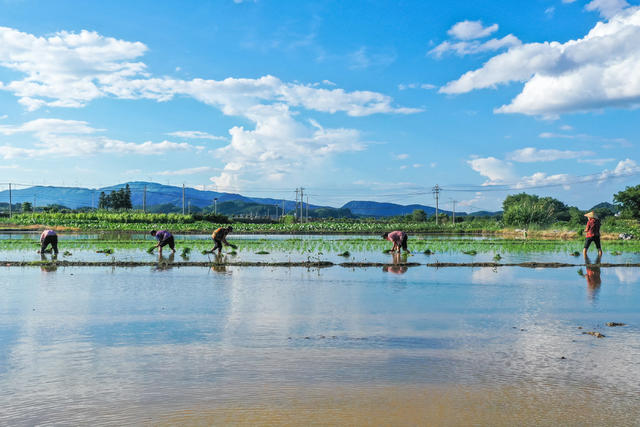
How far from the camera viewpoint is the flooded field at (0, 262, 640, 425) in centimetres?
479

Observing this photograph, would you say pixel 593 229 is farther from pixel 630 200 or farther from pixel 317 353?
pixel 630 200

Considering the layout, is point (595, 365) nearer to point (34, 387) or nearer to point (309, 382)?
point (309, 382)

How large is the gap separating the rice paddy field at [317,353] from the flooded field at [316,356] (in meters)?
0.02

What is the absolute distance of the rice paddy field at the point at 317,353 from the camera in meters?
4.79

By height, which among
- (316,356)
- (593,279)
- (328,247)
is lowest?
(316,356)

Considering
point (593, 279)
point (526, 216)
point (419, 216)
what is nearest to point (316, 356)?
point (593, 279)

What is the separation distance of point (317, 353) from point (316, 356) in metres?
0.13

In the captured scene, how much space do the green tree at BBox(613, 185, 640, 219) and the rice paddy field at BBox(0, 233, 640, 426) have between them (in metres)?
48.5

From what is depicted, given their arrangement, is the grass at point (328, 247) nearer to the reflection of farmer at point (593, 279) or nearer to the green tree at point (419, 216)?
the reflection of farmer at point (593, 279)

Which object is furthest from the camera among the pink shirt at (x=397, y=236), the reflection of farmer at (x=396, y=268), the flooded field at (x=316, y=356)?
the pink shirt at (x=397, y=236)

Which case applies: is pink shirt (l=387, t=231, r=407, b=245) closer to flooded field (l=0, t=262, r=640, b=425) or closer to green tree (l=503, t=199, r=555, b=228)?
flooded field (l=0, t=262, r=640, b=425)

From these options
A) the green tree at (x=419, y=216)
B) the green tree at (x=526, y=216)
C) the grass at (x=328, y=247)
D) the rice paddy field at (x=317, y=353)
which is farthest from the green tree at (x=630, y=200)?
the rice paddy field at (x=317, y=353)

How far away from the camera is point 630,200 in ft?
183

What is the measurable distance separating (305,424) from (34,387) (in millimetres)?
2861
